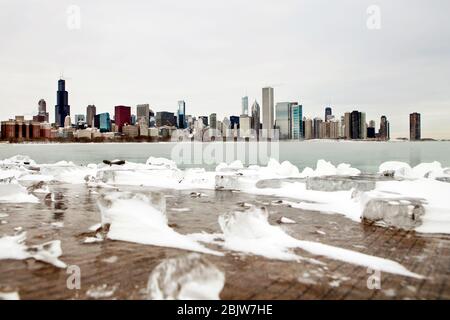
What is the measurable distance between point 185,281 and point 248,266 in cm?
143

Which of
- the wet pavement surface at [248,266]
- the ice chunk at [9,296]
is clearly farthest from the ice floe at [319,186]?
the ice chunk at [9,296]

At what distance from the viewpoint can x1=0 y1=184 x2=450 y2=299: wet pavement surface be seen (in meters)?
4.46

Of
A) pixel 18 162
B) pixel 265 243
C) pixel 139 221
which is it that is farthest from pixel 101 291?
pixel 18 162

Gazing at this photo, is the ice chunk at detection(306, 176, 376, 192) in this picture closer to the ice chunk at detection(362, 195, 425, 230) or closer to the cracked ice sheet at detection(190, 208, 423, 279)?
the ice chunk at detection(362, 195, 425, 230)

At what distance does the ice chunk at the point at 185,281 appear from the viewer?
167 inches

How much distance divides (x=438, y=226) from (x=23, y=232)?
9.14 meters

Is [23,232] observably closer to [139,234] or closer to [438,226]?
[139,234]

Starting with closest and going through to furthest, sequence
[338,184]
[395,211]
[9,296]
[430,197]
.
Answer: [9,296]
[395,211]
[430,197]
[338,184]

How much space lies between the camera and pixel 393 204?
848cm

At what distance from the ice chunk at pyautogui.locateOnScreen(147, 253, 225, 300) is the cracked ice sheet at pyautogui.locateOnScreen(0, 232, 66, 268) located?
1.95 metres

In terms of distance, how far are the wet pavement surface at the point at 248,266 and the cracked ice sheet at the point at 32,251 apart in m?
0.14

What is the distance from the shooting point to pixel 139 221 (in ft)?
24.4
